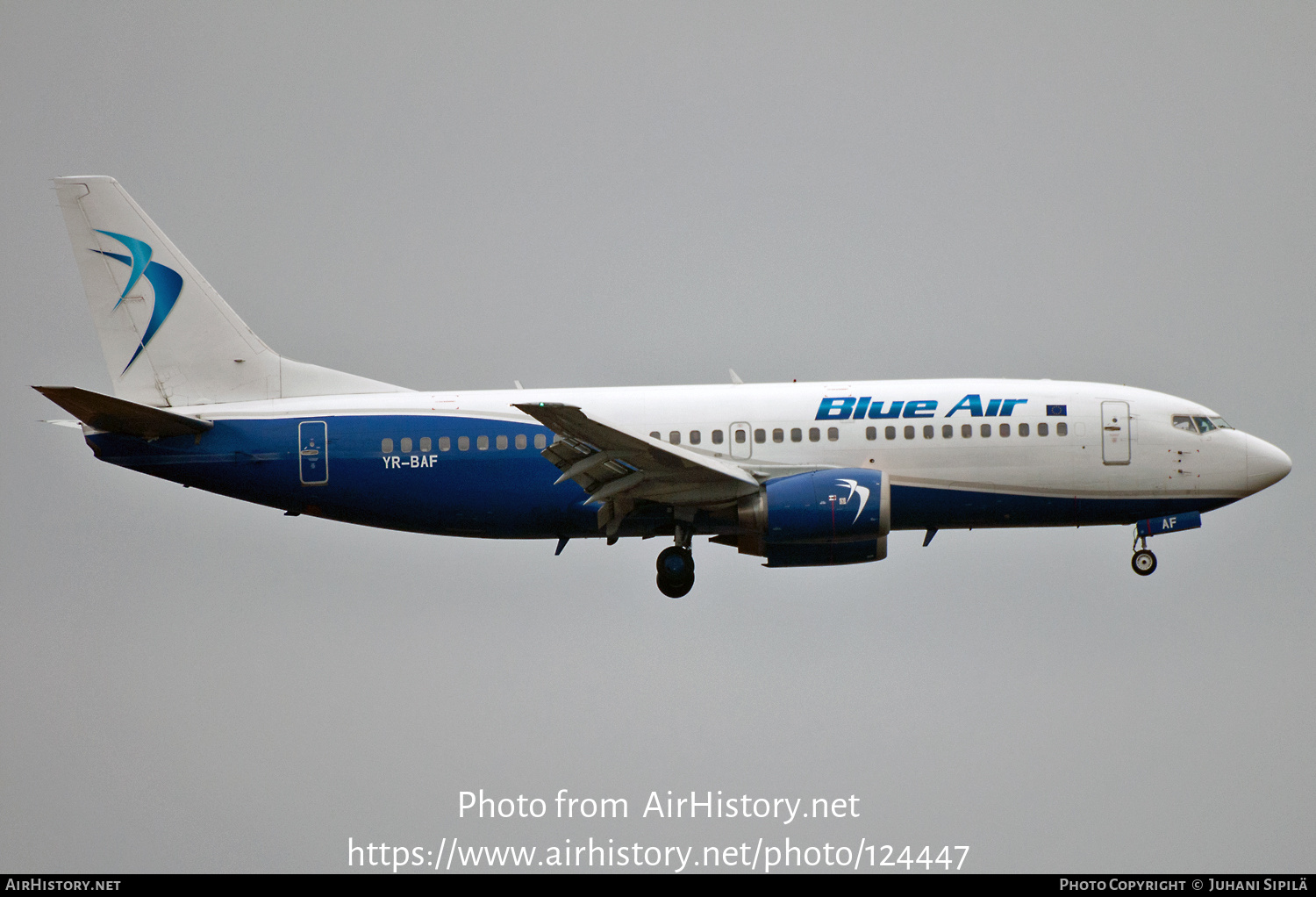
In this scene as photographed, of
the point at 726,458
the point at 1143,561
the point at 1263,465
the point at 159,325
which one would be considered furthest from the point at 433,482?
the point at 1263,465

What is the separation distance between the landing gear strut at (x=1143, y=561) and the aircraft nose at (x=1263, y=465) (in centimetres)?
288

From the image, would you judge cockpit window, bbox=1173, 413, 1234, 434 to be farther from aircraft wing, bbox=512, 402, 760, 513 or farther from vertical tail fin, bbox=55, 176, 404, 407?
vertical tail fin, bbox=55, 176, 404, 407

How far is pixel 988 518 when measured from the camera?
116ft

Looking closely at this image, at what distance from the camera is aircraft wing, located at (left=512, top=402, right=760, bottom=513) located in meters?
A: 32.1

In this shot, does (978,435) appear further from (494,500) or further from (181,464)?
(181,464)

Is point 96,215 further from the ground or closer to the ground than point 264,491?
further from the ground

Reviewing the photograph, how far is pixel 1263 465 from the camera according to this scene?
3584cm

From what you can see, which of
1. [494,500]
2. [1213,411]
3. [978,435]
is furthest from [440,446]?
[1213,411]

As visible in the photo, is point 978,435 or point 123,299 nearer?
point 978,435

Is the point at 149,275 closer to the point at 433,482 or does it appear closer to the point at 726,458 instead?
the point at 433,482

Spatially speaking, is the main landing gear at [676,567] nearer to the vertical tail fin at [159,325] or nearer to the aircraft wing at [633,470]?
the aircraft wing at [633,470]

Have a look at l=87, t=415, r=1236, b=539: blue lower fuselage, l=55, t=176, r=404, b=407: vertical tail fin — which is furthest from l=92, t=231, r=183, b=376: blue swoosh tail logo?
l=87, t=415, r=1236, b=539: blue lower fuselage

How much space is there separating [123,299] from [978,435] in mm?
22112

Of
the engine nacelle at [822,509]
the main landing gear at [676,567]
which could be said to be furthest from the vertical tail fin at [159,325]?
the engine nacelle at [822,509]
